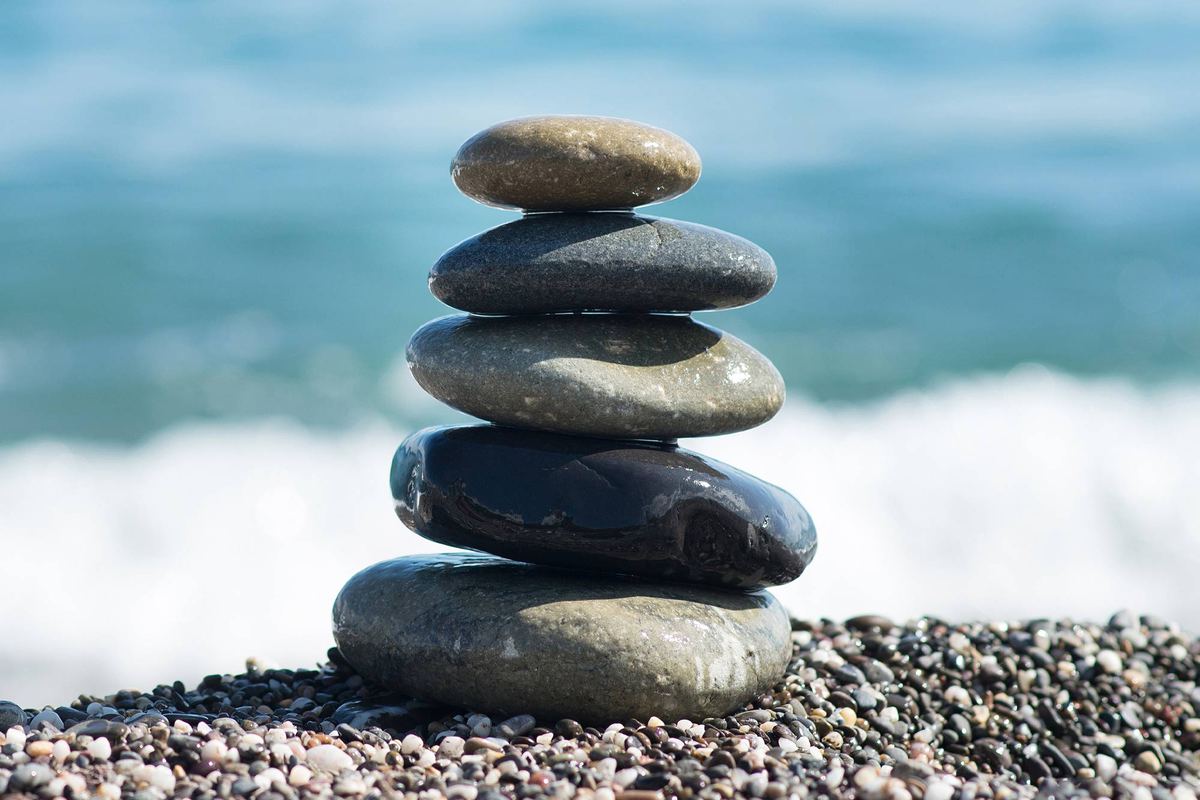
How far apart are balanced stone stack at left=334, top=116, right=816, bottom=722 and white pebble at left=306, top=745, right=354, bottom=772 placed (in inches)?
28.3

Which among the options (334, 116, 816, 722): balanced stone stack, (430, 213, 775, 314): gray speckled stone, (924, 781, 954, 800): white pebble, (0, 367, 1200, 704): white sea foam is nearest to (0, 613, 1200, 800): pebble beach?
(924, 781, 954, 800): white pebble

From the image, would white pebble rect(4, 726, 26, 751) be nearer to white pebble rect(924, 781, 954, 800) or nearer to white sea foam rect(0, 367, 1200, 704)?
white pebble rect(924, 781, 954, 800)

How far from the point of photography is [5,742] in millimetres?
4098

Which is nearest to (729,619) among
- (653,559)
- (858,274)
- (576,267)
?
(653,559)

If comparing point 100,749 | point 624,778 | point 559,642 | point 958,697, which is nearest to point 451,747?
point 559,642

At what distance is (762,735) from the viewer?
15.3ft

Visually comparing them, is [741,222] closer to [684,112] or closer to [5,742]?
[684,112]

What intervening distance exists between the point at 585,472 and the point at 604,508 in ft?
0.53

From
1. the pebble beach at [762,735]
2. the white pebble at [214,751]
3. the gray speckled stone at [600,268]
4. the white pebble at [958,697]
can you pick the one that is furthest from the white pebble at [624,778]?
the white pebble at [958,697]

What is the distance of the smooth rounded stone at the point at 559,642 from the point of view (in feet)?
15.1

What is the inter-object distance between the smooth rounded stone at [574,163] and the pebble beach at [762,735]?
2.04 metres

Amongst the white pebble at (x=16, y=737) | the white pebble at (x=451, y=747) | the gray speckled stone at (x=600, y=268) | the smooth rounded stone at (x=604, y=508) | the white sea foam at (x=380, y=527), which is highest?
the gray speckled stone at (x=600, y=268)

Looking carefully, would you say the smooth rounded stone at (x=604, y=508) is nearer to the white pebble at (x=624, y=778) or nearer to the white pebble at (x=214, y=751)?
the white pebble at (x=624, y=778)

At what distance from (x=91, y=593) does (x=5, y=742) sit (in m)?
5.29
